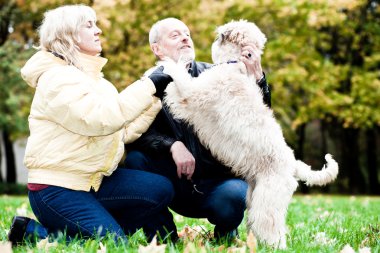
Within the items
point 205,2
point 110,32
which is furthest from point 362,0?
point 110,32

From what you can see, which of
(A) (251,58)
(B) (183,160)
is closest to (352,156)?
(A) (251,58)

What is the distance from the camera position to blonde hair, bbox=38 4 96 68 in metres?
3.43

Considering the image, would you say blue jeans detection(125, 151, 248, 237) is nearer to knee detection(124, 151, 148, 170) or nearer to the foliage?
knee detection(124, 151, 148, 170)

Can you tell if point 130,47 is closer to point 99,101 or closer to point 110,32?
point 110,32

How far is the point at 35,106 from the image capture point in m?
3.38

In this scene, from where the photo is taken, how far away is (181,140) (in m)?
3.93

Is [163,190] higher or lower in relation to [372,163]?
higher

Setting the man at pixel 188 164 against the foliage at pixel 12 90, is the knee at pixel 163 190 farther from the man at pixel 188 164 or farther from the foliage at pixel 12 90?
the foliage at pixel 12 90

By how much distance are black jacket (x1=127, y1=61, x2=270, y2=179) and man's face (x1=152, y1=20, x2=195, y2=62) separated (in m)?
0.15

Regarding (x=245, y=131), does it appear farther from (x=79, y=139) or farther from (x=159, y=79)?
(x=79, y=139)

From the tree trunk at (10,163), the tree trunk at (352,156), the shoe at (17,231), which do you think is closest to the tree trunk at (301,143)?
the tree trunk at (352,156)

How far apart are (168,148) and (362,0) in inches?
593

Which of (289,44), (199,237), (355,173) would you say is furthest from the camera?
(355,173)

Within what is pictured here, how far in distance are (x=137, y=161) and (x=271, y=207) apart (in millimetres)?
1068
